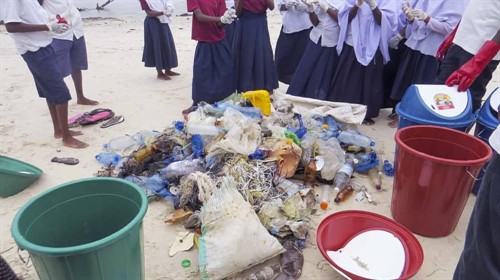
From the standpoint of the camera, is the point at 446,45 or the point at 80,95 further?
the point at 80,95

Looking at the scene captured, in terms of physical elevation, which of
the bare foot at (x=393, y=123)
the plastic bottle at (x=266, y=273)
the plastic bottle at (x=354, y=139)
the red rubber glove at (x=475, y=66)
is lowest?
the plastic bottle at (x=266, y=273)

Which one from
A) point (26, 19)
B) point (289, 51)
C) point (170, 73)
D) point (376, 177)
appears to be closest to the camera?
point (26, 19)

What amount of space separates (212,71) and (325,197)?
203cm

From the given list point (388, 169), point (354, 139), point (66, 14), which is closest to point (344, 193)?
point (388, 169)

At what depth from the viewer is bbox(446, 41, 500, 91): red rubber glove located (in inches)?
94.0

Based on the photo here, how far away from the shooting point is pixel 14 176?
264 cm

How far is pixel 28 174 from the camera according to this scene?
2721 millimetres

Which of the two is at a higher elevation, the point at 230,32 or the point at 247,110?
the point at 230,32

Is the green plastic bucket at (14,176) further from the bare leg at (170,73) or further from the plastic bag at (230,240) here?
the bare leg at (170,73)

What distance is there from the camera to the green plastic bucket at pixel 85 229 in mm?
1275

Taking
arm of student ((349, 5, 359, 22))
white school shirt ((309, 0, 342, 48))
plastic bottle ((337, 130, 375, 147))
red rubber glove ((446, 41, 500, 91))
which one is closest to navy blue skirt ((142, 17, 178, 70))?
white school shirt ((309, 0, 342, 48))

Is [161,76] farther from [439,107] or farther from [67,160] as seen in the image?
[439,107]

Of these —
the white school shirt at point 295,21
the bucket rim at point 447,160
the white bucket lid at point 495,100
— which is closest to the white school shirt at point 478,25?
the white bucket lid at point 495,100

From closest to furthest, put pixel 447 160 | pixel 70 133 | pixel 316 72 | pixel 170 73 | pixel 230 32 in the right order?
pixel 447 160 < pixel 70 133 < pixel 316 72 < pixel 230 32 < pixel 170 73
